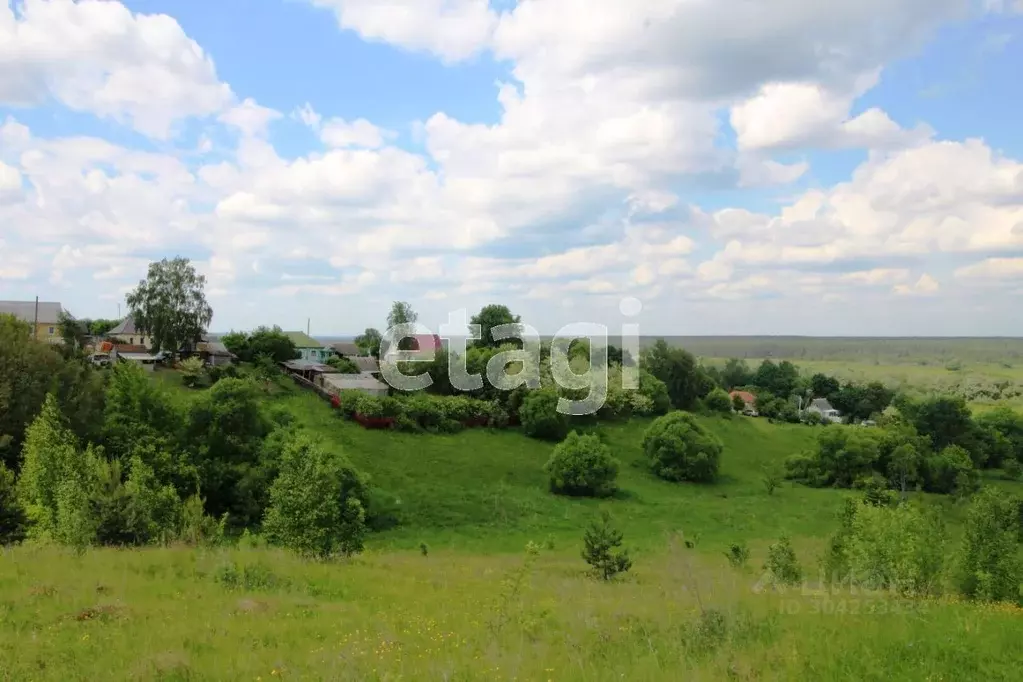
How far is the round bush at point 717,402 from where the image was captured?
69312 mm

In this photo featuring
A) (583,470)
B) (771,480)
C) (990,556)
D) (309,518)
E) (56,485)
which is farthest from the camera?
(771,480)

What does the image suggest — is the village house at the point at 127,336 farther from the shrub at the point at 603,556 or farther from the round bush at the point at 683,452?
the shrub at the point at 603,556

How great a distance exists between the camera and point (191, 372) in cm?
5100

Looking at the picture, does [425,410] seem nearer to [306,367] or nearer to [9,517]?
[306,367]

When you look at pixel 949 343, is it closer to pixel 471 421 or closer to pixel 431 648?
pixel 471 421

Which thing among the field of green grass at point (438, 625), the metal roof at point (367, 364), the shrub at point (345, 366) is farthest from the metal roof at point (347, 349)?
the field of green grass at point (438, 625)

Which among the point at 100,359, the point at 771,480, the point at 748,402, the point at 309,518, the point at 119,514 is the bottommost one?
the point at 771,480

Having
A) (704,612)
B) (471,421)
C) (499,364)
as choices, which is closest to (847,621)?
(704,612)

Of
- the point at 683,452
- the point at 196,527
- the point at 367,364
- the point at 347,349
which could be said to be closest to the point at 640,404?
the point at 683,452

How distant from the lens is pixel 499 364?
57219 mm

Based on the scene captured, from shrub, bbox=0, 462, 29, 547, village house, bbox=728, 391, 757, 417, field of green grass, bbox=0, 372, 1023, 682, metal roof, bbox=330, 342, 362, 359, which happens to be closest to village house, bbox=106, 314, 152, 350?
metal roof, bbox=330, 342, 362, 359

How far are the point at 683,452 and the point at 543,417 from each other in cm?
1015

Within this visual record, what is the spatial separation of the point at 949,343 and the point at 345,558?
730ft

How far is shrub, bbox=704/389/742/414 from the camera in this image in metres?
69.2
